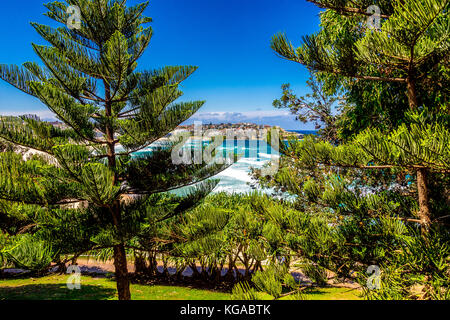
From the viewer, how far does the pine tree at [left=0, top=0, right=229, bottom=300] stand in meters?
2.38

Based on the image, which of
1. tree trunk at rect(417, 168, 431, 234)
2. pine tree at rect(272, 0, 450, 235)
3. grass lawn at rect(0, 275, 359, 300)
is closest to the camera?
pine tree at rect(272, 0, 450, 235)

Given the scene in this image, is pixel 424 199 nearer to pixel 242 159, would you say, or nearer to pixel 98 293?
pixel 242 159

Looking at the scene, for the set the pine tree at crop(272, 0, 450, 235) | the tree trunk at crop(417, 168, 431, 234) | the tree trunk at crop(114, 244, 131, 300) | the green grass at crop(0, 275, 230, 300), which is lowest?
the green grass at crop(0, 275, 230, 300)

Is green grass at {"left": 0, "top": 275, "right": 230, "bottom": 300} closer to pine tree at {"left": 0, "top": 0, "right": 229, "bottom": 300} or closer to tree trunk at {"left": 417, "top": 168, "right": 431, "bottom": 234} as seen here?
pine tree at {"left": 0, "top": 0, "right": 229, "bottom": 300}

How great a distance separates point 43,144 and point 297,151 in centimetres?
265

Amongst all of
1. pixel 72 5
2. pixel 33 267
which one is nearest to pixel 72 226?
pixel 33 267

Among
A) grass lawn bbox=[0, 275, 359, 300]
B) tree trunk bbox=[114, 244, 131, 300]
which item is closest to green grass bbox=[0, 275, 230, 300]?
grass lawn bbox=[0, 275, 359, 300]

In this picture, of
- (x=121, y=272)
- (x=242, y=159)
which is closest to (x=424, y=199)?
(x=121, y=272)

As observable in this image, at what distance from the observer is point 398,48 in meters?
1.41

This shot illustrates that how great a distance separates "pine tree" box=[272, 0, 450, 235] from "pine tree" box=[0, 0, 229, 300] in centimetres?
137

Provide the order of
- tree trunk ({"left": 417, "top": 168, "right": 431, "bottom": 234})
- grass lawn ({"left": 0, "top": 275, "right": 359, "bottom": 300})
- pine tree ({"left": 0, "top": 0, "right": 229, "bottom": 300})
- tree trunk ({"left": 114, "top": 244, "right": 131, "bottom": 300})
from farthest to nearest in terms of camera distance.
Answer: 1. grass lawn ({"left": 0, "top": 275, "right": 359, "bottom": 300})
2. tree trunk ({"left": 114, "top": 244, "right": 131, "bottom": 300})
3. pine tree ({"left": 0, "top": 0, "right": 229, "bottom": 300})
4. tree trunk ({"left": 417, "top": 168, "right": 431, "bottom": 234})

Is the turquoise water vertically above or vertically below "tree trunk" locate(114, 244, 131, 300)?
above
